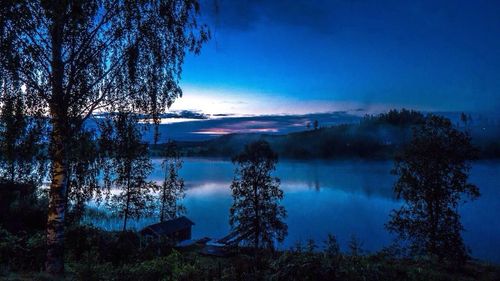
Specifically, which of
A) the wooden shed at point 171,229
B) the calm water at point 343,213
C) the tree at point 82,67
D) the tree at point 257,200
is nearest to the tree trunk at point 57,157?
the tree at point 82,67

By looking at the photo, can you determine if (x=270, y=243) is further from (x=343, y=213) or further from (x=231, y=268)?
(x=343, y=213)

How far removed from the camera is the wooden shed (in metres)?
43.2

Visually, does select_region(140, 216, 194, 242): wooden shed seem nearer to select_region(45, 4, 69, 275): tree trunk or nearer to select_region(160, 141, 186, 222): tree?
select_region(160, 141, 186, 222): tree

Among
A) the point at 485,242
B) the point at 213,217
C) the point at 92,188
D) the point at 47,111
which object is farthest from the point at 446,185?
the point at 213,217

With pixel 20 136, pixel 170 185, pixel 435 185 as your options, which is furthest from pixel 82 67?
pixel 170 185

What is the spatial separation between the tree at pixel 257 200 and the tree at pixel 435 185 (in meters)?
16.0

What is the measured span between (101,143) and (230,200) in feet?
378

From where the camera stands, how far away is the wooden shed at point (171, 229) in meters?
43.2

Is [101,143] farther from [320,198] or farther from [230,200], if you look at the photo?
[320,198]

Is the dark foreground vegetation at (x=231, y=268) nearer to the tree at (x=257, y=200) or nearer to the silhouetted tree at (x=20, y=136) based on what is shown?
the silhouetted tree at (x=20, y=136)

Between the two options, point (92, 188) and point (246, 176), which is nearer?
point (92, 188)

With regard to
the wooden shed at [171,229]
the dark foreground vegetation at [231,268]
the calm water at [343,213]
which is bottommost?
the calm water at [343,213]

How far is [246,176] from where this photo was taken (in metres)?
41.7

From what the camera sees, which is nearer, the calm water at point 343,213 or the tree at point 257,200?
the tree at point 257,200
